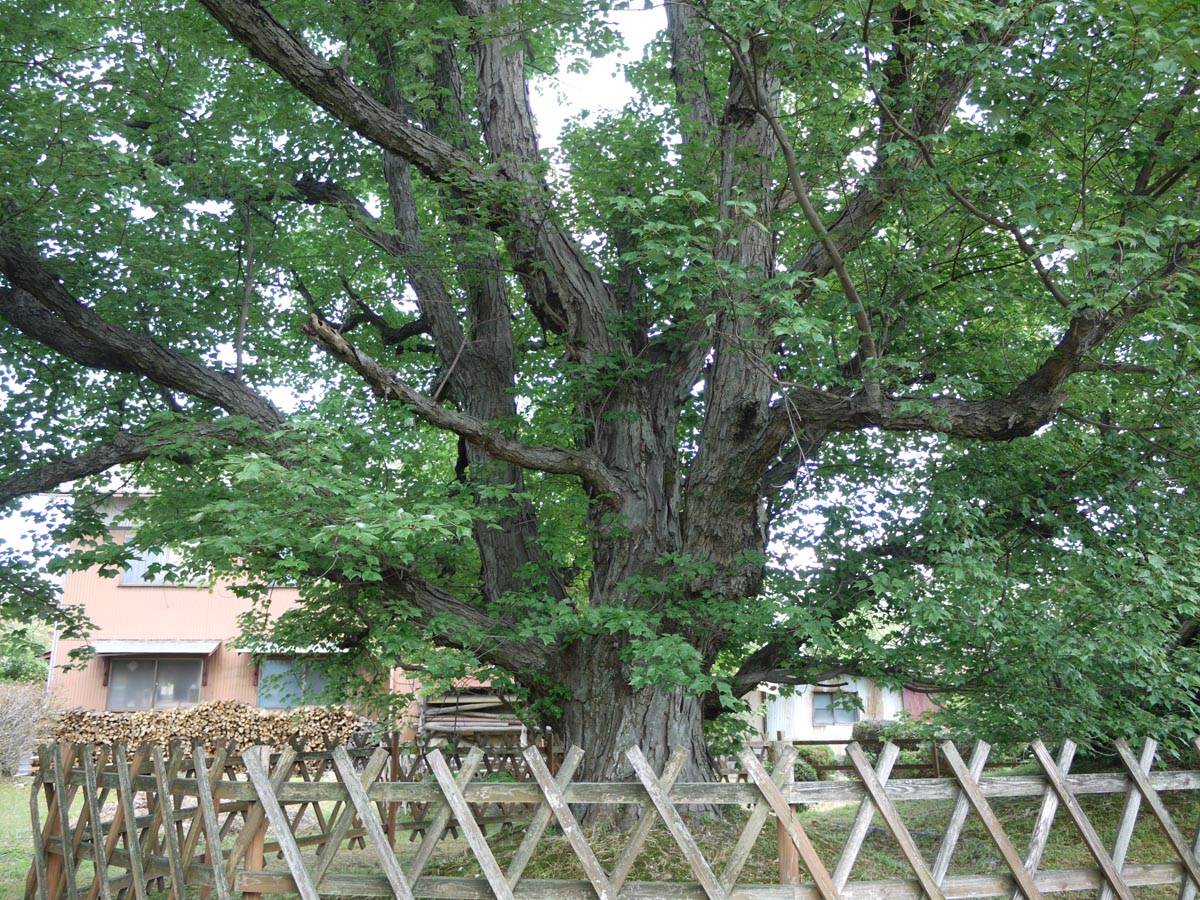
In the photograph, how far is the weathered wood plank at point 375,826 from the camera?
21.2 feet

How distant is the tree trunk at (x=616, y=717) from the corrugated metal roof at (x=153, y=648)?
1749 cm

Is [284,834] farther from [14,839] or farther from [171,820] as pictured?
[14,839]

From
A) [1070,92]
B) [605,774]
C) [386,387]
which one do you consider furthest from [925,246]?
[605,774]

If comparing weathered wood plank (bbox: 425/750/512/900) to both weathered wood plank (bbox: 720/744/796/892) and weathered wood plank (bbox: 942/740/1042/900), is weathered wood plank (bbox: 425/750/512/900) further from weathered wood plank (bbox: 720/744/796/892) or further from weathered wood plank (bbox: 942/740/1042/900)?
weathered wood plank (bbox: 942/740/1042/900)

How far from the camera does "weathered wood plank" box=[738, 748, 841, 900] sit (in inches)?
240

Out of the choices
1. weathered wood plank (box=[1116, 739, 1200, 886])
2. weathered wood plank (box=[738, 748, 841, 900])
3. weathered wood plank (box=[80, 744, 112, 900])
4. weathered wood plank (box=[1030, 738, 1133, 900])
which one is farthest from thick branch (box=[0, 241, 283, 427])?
weathered wood plank (box=[1116, 739, 1200, 886])

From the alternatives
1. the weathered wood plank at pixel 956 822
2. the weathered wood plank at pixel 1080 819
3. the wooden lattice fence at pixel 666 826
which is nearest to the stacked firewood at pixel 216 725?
the wooden lattice fence at pixel 666 826

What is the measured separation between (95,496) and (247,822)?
204 inches

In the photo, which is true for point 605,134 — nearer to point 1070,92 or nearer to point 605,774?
point 1070,92

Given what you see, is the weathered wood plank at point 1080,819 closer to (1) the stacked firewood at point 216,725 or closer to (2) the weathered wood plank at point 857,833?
(2) the weathered wood plank at point 857,833

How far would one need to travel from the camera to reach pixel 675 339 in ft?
34.3

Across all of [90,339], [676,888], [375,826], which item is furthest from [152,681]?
[676,888]

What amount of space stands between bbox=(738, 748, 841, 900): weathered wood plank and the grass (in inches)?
77.8

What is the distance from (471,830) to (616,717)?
10.7ft
